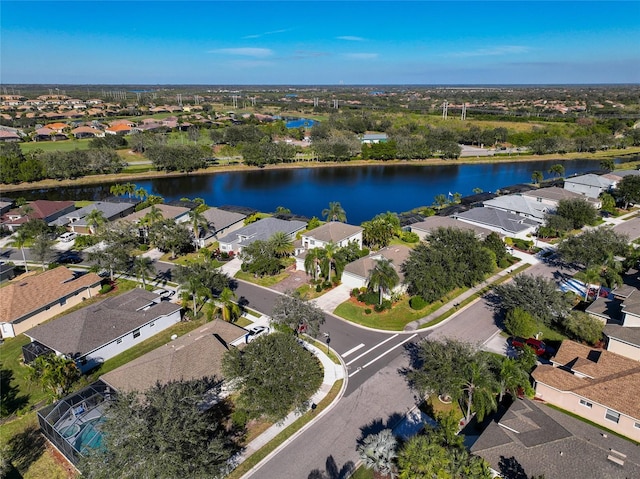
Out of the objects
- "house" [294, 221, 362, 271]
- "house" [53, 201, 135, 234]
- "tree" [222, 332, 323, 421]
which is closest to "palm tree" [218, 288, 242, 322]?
"tree" [222, 332, 323, 421]

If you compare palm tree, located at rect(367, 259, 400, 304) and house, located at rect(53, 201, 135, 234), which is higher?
palm tree, located at rect(367, 259, 400, 304)

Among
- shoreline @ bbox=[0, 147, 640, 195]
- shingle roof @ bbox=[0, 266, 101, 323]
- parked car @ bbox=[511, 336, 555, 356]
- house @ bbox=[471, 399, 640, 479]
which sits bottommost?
shoreline @ bbox=[0, 147, 640, 195]

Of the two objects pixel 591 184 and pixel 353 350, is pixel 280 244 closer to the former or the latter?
pixel 353 350

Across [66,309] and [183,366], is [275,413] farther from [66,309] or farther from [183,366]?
[66,309]

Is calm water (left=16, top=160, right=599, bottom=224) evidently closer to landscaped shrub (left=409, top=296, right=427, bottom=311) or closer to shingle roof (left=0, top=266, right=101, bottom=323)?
landscaped shrub (left=409, top=296, right=427, bottom=311)

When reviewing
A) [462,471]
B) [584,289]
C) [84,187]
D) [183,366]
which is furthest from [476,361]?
[84,187]

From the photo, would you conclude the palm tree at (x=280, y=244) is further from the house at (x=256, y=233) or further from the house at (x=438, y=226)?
the house at (x=438, y=226)

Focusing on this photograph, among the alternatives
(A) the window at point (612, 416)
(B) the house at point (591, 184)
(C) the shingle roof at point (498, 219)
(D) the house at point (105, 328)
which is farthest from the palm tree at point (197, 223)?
(B) the house at point (591, 184)

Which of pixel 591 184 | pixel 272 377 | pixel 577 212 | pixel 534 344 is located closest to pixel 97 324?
pixel 272 377
